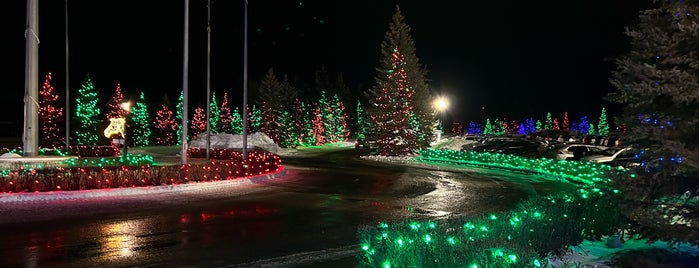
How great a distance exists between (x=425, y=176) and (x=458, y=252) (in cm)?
1905

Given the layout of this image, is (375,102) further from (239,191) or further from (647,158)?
(647,158)

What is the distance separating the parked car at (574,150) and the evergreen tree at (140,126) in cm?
4955

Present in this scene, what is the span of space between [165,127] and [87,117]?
15.7 m

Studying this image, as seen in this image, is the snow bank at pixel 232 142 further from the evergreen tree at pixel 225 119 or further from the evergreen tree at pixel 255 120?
the evergreen tree at pixel 225 119

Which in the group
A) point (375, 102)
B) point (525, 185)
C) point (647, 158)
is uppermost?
point (375, 102)

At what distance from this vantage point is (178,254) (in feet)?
28.4

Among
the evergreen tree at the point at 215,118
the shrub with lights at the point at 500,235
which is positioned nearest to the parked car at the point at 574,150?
the shrub with lights at the point at 500,235

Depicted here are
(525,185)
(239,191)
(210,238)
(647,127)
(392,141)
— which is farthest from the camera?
(392,141)

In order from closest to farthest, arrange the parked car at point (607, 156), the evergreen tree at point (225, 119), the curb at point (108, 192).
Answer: the curb at point (108, 192), the parked car at point (607, 156), the evergreen tree at point (225, 119)

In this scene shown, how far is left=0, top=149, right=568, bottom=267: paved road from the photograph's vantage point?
8500mm

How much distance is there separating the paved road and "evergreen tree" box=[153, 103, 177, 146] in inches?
2040

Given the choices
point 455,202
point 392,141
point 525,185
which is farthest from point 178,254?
point 392,141

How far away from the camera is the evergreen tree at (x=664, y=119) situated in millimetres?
6094

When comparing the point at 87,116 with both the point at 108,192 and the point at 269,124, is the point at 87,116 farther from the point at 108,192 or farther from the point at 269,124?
the point at 108,192
